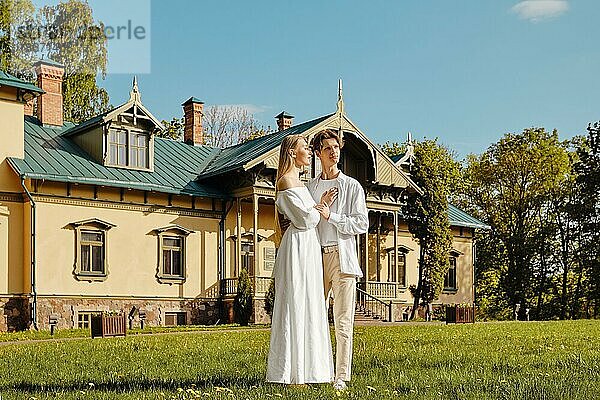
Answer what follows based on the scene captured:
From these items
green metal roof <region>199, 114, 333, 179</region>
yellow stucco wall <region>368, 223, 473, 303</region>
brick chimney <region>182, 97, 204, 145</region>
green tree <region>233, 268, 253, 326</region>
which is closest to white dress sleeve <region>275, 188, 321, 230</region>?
green metal roof <region>199, 114, 333, 179</region>

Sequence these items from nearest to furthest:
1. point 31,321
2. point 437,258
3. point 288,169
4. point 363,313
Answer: point 288,169, point 31,321, point 363,313, point 437,258

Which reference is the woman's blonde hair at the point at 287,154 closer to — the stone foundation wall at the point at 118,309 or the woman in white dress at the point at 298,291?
the woman in white dress at the point at 298,291

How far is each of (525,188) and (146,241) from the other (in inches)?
853

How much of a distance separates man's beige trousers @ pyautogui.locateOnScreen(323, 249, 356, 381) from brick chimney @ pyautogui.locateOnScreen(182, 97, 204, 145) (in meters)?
23.9

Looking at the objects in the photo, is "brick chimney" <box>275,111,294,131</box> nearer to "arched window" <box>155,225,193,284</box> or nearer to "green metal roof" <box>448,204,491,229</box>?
"green metal roof" <box>448,204,491,229</box>

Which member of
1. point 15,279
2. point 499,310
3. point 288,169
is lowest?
point 499,310

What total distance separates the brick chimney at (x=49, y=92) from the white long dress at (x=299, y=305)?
20967mm

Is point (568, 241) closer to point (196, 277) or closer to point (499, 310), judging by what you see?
point (499, 310)

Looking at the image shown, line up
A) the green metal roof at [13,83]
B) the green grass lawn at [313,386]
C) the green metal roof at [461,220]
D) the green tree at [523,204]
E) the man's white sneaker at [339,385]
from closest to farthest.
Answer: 1. the green grass lawn at [313,386]
2. the man's white sneaker at [339,385]
3. the green metal roof at [13,83]
4. the green metal roof at [461,220]
5. the green tree at [523,204]

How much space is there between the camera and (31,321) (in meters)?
23.5

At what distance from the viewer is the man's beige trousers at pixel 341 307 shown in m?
8.00

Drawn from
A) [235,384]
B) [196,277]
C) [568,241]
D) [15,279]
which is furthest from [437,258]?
[235,384]

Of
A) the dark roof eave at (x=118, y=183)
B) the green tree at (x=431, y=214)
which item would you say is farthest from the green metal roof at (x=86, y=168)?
the green tree at (x=431, y=214)

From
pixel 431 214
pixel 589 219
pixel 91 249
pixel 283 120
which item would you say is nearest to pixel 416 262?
pixel 431 214
